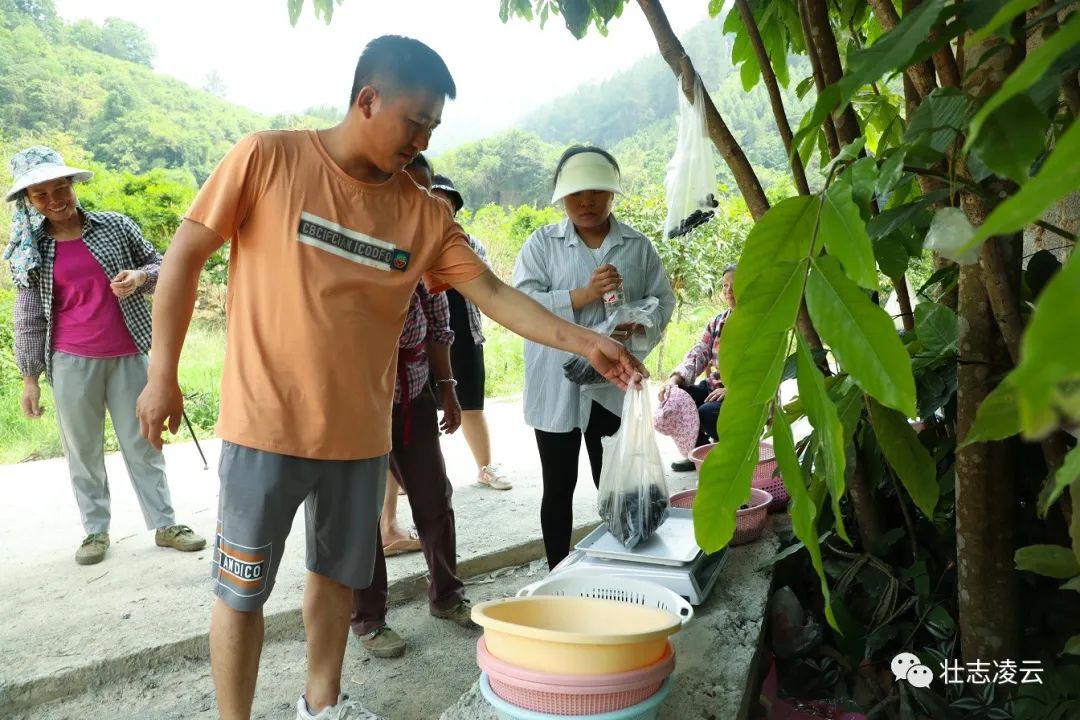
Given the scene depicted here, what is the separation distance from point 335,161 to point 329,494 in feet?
2.62

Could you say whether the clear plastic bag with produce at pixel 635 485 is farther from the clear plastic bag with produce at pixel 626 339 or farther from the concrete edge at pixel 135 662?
the concrete edge at pixel 135 662

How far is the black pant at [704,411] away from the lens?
4.87 metres

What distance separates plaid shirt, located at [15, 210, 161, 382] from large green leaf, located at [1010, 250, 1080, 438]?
4004 millimetres

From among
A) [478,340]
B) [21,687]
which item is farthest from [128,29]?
[21,687]

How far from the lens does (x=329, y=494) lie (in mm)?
2154

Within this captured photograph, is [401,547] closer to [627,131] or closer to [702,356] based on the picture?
[702,356]

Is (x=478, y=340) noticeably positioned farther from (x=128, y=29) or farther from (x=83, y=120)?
(x=128, y=29)

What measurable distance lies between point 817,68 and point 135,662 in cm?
284

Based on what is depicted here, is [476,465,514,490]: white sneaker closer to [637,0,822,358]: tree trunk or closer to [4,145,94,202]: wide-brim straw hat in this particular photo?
[4,145,94,202]: wide-brim straw hat

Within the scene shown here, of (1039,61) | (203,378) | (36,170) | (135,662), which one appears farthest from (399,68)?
(203,378)

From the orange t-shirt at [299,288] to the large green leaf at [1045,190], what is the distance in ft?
5.74

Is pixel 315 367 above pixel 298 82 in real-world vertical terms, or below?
below

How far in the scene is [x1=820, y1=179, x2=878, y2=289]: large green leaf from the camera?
33.1 inches

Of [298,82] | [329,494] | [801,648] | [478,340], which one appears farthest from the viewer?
[298,82]
